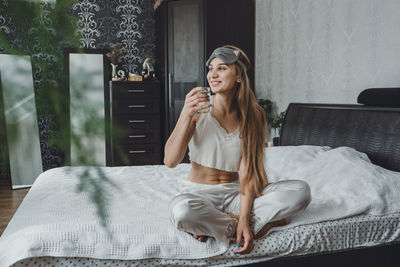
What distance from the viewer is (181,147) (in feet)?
6.21

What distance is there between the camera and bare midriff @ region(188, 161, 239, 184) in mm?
1992

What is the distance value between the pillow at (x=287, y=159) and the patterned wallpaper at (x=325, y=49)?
0.69m

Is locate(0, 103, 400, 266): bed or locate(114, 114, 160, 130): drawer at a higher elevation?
locate(114, 114, 160, 130): drawer

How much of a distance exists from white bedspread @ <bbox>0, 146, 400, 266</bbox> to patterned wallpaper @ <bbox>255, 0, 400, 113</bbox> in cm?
72

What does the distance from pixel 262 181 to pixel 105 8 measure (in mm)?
4095

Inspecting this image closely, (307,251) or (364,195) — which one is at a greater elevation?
(364,195)

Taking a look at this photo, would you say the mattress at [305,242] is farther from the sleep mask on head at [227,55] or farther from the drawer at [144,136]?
the drawer at [144,136]

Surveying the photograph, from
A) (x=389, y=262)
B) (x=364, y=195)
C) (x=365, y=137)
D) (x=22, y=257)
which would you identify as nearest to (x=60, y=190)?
(x=22, y=257)

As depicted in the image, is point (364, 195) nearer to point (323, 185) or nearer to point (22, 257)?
point (323, 185)

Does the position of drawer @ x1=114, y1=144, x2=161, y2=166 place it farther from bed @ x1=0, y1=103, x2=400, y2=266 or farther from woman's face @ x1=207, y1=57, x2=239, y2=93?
woman's face @ x1=207, y1=57, x2=239, y2=93

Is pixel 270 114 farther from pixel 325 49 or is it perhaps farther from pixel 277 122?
pixel 325 49

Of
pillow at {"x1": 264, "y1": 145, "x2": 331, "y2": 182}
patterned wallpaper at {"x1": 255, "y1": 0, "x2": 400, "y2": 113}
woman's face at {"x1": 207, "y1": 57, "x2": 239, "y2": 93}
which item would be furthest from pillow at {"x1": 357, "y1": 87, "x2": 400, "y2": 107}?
woman's face at {"x1": 207, "y1": 57, "x2": 239, "y2": 93}

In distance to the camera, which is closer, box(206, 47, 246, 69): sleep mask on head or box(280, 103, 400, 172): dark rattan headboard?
box(206, 47, 246, 69): sleep mask on head

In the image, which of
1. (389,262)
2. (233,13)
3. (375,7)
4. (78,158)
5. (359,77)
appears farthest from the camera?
(233,13)
